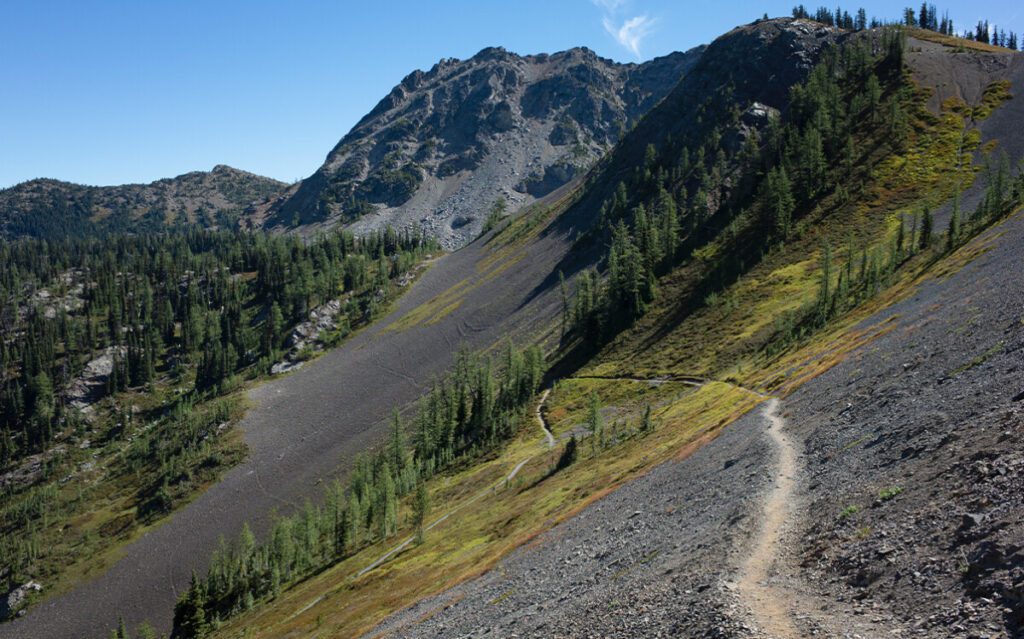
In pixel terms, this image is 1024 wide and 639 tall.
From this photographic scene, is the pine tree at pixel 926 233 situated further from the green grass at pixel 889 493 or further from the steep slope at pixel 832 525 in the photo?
the green grass at pixel 889 493

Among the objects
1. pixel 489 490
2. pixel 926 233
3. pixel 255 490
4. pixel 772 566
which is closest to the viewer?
pixel 772 566

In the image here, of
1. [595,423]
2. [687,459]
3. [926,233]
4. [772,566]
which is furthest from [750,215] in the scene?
[772,566]

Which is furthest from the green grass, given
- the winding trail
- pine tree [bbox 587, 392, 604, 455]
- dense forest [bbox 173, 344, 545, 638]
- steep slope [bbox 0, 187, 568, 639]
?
steep slope [bbox 0, 187, 568, 639]

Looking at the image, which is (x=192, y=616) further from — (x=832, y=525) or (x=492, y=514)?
(x=832, y=525)

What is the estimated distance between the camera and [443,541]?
74438mm

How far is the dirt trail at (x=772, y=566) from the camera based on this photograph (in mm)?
19078

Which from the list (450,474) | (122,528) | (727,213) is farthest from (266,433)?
(727,213)

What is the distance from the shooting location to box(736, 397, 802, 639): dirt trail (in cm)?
1908

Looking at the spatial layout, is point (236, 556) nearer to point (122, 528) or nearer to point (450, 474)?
point (450, 474)

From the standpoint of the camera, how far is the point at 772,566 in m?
24.1

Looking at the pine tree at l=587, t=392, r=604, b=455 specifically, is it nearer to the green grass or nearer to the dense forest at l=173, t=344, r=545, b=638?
the dense forest at l=173, t=344, r=545, b=638

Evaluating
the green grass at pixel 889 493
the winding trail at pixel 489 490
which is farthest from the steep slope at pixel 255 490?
the green grass at pixel 889 493

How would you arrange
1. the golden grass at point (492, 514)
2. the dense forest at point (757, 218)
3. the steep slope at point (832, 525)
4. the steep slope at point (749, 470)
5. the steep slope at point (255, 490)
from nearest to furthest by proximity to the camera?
the steep slope at point (832, 525)
the steep slope at point (749, 470)
the golden grass at point (492, 514)
the steep slope at point (255, 490)
the dense forest at point (757, 218)

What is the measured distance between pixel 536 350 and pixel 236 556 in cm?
7482
